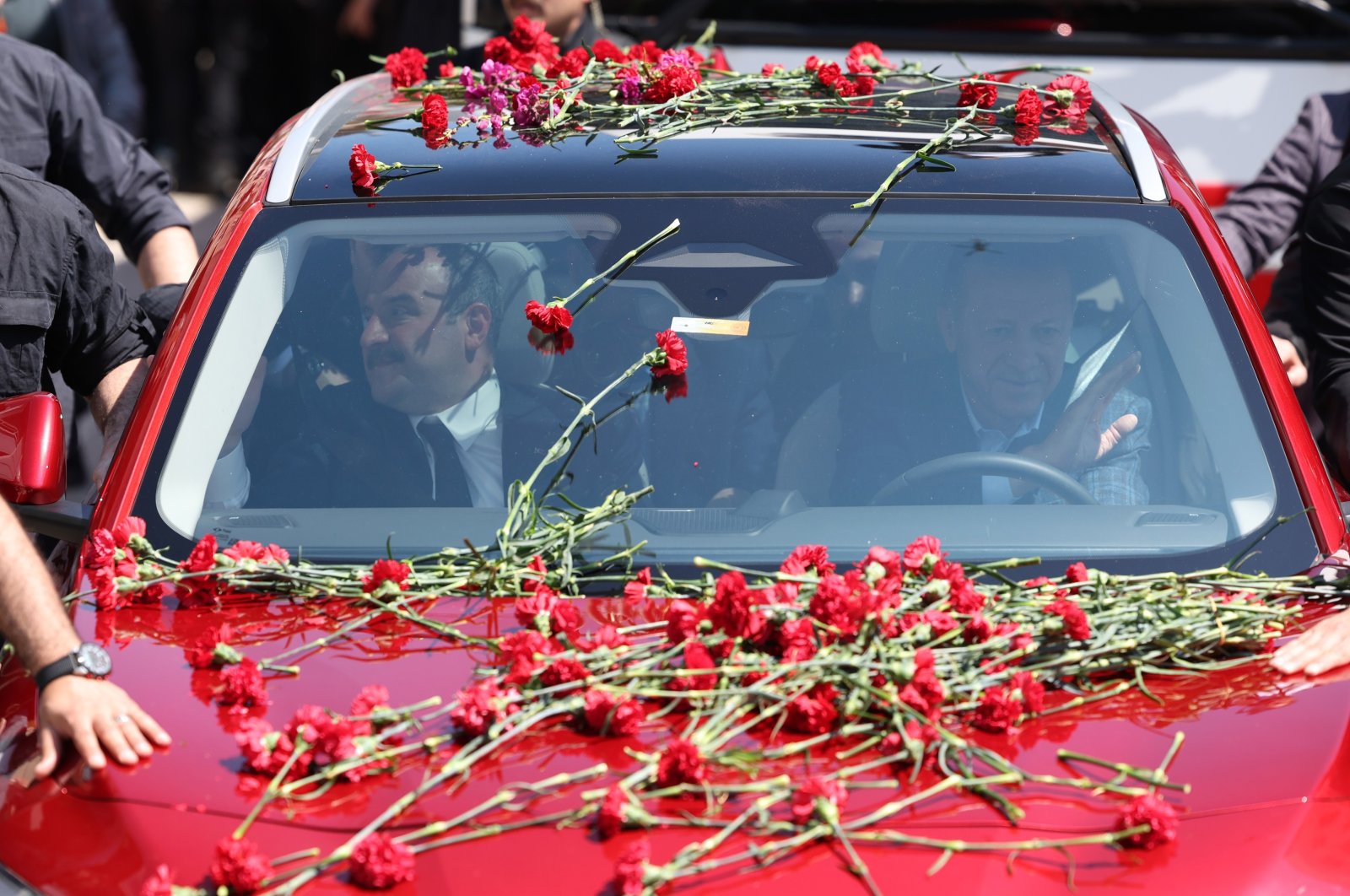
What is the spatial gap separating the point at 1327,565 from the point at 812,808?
1.13m

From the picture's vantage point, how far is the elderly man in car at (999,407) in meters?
2.91

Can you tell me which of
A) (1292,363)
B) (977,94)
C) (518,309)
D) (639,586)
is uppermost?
(977,94)

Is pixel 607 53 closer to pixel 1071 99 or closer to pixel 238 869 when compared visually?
pixel 1071 99

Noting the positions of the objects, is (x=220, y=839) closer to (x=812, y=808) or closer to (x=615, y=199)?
(x=812, y=808)

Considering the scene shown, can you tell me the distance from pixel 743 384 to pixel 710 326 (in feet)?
0.44

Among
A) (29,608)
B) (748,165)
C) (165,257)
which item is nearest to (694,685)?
(29,608)

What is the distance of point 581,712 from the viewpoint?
233 centimetres

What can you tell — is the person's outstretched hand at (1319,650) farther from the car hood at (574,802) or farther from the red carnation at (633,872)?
the red carnation at (633,872)

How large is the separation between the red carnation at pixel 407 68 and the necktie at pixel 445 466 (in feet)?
4.23

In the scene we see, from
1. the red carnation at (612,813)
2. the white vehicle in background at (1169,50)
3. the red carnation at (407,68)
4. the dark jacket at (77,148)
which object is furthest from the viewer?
the white vehicle in background at (1169,50)

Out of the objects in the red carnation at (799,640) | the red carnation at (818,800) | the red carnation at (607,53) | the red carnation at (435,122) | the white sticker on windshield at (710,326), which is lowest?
the red carnation at (818,800)

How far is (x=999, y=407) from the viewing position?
304 cm

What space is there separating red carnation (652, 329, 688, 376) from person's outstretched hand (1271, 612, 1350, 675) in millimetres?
1058

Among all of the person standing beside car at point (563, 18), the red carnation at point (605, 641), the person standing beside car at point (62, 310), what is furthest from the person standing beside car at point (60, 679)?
the person standing beside car at point (563, 18)
